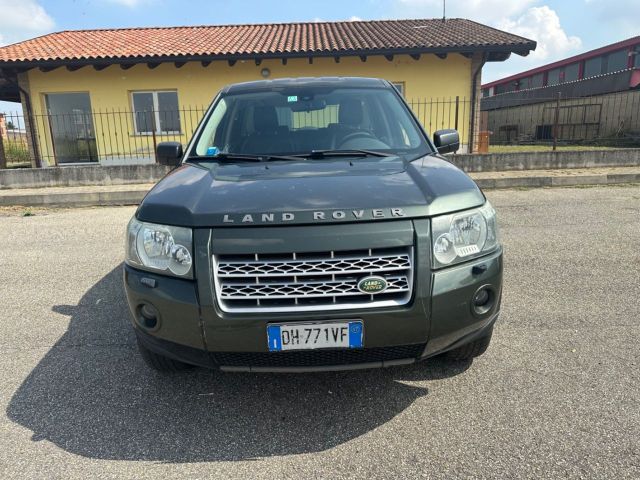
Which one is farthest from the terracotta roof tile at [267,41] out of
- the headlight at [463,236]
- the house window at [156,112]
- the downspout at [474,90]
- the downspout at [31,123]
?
the headlight at [463,236]

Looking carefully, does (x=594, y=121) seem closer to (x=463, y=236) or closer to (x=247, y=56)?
(x=247, y=56)

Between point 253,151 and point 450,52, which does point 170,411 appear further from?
point 450,52

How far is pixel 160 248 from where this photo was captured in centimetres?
208

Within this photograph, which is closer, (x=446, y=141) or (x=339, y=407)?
(x=339, y=407)

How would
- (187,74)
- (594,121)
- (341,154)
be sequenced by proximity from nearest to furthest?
(341,154)
(187,74)
(594,121)

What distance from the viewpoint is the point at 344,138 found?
10.3 feet

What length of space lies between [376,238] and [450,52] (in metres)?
13.9

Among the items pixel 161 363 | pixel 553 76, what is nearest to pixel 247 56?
pixel 161 363

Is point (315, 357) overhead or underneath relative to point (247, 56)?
underneath

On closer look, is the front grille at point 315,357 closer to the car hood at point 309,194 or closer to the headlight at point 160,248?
the headlight at point 160,248

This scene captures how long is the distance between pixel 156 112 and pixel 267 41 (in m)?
4.56

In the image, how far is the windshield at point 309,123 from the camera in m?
3.06

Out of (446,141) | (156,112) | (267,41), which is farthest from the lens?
(267,41)

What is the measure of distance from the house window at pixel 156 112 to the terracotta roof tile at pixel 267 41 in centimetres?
142
